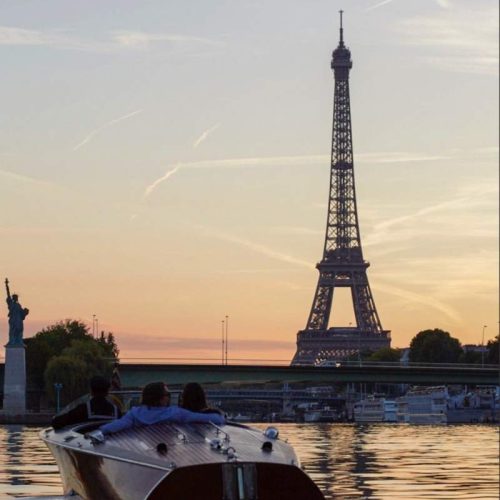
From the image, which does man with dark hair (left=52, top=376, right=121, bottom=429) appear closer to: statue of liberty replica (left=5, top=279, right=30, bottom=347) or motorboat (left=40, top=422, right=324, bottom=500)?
motorboat (left=40, top=422, right=324, bottom=500)

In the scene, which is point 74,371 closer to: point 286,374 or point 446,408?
point 286,374

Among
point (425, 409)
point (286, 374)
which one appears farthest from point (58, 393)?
point (425, 409)

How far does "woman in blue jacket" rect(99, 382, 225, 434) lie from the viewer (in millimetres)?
19531

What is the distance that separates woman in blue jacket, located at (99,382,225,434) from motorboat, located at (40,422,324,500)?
0.31 ft

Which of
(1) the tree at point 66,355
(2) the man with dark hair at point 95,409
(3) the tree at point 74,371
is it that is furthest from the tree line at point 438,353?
(2) the man with dark hair at point 95,409

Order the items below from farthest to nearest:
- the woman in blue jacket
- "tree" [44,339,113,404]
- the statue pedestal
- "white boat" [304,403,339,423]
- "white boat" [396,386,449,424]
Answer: "white boat" [304,403,339,423] < "white boat" [396,386,449,424] < "tree" [44,339,113,404] < the statue pedestal < the woman in blue jacket

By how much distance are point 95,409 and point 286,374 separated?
323ft

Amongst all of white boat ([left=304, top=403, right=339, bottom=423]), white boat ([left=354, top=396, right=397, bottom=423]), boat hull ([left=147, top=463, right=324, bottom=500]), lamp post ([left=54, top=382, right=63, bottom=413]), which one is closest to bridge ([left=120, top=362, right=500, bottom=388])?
lamp post ([left=54, top=382, right=63, bottom=413])

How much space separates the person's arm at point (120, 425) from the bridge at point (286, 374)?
93.9 meters

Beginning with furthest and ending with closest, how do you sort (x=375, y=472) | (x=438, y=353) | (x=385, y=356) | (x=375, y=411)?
(x=438, y=353)
(x=385, y=356)
(x=375, y=411)
(x=375, y=472)

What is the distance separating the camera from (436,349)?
183 metres

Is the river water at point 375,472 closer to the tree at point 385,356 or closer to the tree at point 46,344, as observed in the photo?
the tree at point 46,344

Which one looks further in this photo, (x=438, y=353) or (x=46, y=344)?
(x=438, y=353)

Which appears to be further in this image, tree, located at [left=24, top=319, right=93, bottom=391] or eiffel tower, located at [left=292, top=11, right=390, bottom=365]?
eiffel tower, located at [left=292, top=11, right=390, bottom=365]
